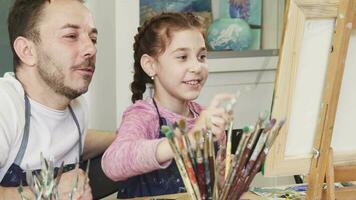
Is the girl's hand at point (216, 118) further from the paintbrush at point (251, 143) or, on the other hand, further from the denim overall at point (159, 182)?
the denim overall at point (159, 182)

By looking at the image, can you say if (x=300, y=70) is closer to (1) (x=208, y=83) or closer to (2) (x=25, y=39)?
(2) (x=25, y=39)

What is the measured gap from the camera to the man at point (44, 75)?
45.9 inches

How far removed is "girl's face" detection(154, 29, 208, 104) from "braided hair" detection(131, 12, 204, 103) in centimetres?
2

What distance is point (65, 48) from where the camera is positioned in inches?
47.5

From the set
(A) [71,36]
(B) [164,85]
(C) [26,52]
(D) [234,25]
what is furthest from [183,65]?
(D) [234,25]

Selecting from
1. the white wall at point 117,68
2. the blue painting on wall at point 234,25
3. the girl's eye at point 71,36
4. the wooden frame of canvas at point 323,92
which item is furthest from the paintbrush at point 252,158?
the blue painting on wall at point 234,25

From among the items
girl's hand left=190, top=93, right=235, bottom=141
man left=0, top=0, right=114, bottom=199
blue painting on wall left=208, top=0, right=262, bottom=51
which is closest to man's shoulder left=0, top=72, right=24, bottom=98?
man left=0, top=0, right=114, bottom=199

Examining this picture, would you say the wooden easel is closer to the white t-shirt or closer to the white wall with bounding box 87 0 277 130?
the white t-shirt

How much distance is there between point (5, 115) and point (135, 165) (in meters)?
0.31

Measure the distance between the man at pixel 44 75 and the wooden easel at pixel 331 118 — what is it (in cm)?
55

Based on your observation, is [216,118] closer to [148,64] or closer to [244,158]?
[244,158]

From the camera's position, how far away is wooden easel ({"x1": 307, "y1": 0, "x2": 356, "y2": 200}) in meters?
0.93

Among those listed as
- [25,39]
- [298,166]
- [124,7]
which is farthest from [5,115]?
[124,7]

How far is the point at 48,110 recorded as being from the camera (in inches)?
48.6
